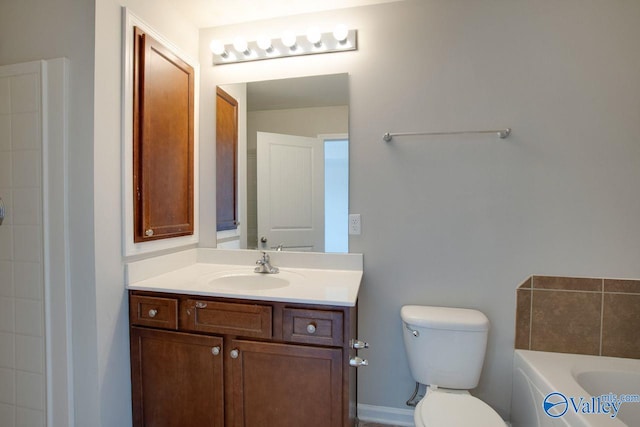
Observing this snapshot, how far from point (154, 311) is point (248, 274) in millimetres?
485

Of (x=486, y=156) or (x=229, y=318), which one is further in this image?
(x=486, y=156)

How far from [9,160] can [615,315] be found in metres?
2.98

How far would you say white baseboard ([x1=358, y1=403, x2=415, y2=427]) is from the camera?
1.68 metres

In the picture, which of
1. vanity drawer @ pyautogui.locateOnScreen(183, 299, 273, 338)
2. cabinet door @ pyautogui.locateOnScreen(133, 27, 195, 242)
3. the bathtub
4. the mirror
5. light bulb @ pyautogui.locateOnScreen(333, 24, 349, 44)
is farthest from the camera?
the mirror

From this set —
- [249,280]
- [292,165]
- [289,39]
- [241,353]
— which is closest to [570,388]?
[241,353]

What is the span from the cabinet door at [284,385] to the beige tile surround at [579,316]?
106 centimetres

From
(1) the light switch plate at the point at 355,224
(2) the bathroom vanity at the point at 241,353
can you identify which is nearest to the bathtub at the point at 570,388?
(2) the bathroom vanity at the point at 241,353

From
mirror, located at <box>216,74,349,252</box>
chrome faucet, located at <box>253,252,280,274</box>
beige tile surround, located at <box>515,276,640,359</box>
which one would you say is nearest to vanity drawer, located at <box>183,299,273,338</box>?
chrome faucet, located at <box>253,252,280,274</box>

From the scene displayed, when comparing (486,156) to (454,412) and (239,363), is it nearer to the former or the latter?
(454,412)

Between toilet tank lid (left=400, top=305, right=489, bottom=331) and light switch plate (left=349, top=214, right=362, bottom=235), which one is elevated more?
light switch plate (left=349, top=214, right=362, bottom=235)

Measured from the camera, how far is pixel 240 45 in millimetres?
1757

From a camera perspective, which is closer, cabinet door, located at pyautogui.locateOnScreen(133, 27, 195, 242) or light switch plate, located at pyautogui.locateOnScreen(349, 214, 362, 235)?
cabinet door, located at pyautogui.locateOnScreen(133, 27, 195, 242)

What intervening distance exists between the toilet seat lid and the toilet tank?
0.12 m

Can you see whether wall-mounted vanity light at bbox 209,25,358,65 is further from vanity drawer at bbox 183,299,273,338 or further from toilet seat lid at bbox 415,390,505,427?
toilet seat lid at bbox 415,390,505,427
